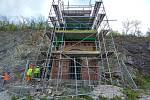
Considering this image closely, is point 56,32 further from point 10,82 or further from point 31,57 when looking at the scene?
point 31,57

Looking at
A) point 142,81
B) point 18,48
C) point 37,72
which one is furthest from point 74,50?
point 18,48

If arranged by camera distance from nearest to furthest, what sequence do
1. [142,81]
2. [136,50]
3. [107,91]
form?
1. [107,91]
2. [142,81]
3. [136,50]

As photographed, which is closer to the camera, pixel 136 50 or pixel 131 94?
pixel 131 94

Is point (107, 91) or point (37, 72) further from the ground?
point (37, 72)

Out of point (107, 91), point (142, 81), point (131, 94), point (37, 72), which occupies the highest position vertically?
point (37, 72)

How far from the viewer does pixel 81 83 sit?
57.5 ft

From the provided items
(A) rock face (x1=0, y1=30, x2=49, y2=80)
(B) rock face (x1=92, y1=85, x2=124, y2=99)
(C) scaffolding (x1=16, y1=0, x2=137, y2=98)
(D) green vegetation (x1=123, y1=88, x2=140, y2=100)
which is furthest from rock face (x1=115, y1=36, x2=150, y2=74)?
(B) rock face (x1=92, y1=85, x2=124, y2=99)

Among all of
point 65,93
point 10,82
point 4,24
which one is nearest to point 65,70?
point 65,93

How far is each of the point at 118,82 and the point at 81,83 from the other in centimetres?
398

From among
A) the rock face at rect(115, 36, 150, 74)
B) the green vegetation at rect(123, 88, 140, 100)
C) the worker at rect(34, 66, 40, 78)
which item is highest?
the rock face at rect(115, 36, 150, 74)

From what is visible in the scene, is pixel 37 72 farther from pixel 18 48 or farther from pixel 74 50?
pixel 18 48

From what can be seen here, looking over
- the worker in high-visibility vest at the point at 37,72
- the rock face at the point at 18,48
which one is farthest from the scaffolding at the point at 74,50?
the rock face at the point at 18,48

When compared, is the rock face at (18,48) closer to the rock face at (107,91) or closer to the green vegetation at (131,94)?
the rock face at (107,91)

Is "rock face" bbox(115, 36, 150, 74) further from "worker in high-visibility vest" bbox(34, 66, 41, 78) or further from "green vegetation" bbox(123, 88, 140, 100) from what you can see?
"worker in high-visibility vest" bbox(34, 66, 41, 78)
